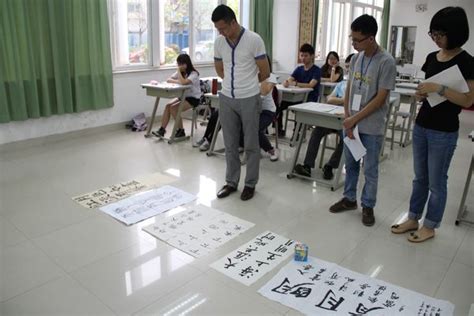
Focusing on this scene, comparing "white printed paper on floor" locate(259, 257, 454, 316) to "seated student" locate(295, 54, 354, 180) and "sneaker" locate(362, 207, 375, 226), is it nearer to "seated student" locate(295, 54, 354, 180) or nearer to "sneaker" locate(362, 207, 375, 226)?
"sneaker" locate(362, 207, 375, 226)

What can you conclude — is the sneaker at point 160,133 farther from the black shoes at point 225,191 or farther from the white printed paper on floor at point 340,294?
the white printed paper on floor at point 340,294

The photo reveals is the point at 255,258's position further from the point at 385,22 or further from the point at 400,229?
the point at 385,22

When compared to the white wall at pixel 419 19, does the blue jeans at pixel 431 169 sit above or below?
below

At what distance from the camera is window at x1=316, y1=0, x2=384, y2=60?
9414mm

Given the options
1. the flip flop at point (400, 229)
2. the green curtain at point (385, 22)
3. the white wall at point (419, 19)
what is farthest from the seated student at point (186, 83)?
the green curtain at point (385, 22)

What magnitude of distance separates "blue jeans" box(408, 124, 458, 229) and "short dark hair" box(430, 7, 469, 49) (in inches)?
20.2

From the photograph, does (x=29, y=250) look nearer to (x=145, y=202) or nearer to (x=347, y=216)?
(x=145, y=202)

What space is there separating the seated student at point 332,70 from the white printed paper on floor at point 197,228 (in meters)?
3.55

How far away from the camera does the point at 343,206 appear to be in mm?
3016

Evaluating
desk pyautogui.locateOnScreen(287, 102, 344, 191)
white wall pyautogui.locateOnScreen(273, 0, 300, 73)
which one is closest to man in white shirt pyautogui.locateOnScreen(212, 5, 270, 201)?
desk pyautogui.locateOnScreen(287, 102, 344, 191)

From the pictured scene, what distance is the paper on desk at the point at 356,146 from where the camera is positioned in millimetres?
2676

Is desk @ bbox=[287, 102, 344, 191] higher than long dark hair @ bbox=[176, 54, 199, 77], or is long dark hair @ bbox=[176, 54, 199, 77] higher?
long dark hair @ bbox=[176, 54, 199, 77]

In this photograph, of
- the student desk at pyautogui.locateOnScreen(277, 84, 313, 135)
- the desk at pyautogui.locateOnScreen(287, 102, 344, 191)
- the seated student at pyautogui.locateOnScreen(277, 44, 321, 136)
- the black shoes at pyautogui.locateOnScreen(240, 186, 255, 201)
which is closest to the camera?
the black shoes at pyautogui.locateOnScreen(240, 186, 255, 201)

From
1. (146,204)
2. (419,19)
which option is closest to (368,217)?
(146,204)
